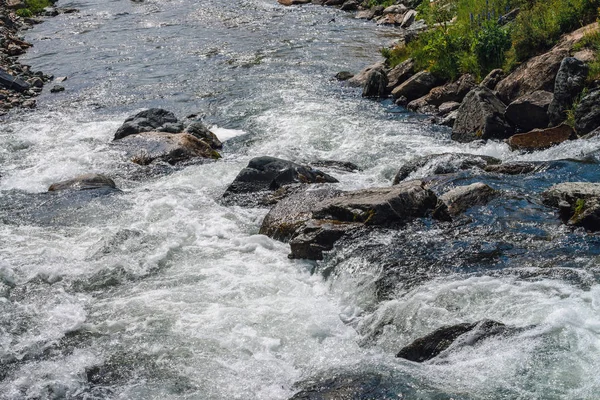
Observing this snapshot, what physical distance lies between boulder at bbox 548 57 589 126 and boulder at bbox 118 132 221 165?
761 centimetres

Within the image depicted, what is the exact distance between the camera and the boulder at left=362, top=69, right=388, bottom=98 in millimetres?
18719

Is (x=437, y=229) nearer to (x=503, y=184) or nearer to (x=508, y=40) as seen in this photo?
(x=503, y=184)

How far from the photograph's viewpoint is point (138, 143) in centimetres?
1545

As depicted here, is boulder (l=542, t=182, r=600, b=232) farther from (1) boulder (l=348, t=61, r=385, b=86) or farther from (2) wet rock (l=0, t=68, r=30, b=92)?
(2) wet rock (l=0, t=68, r=30, b=92)

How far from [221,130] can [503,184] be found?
8337 millimetres

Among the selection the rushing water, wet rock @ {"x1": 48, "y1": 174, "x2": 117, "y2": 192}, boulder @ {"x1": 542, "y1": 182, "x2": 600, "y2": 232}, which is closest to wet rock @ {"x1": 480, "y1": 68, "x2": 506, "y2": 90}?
the rushing water

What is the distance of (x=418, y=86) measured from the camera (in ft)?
59.4

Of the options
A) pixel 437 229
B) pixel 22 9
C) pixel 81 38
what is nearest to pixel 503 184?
pixel 437 229

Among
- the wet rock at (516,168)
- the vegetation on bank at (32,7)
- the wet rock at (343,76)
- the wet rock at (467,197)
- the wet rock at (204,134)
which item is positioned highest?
the wet rock at (467,197)

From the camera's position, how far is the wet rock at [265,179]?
12.3 m

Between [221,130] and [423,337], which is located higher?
[423,337]

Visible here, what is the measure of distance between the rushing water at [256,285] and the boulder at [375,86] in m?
1.78

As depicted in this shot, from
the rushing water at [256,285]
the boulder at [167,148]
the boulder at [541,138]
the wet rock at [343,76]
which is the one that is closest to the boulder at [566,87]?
the boulder at [541,138]

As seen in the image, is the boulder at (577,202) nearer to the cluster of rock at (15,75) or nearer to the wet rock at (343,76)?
the wet rock at (343,76)
